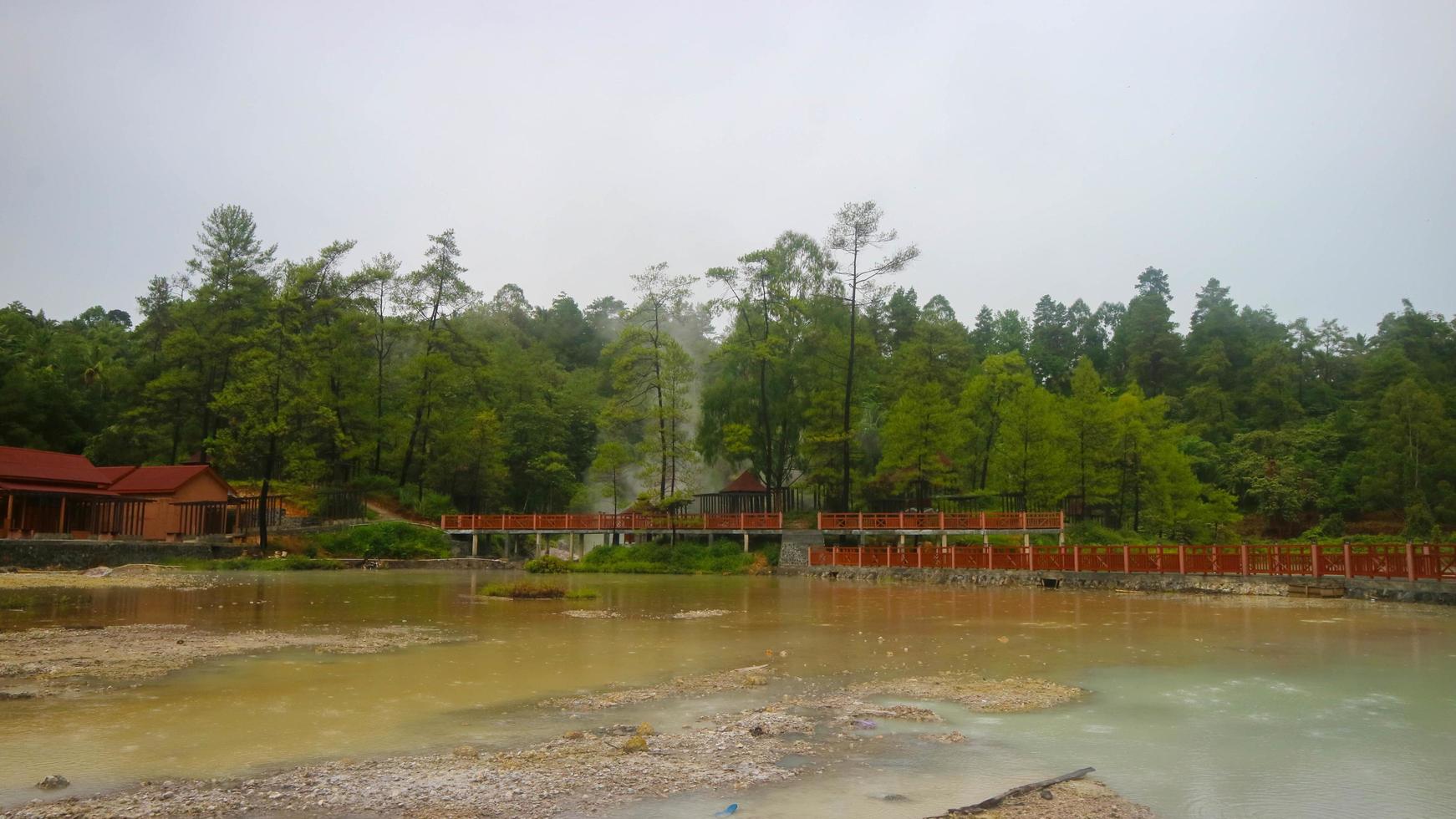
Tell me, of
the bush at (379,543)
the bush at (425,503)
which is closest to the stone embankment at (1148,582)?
the bush at (379,543)

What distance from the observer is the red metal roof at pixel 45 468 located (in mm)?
33094

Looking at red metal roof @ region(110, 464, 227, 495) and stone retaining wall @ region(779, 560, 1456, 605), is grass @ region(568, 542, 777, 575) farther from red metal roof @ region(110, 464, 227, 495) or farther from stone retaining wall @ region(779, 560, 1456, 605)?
red metal roof @ region(110, 464, 227, 495)

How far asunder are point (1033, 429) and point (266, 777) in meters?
36.2

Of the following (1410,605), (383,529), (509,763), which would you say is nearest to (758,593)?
(1410,605)

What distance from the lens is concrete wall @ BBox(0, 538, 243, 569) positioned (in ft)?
97.7

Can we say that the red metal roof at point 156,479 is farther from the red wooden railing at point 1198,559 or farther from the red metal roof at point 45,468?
the red wooden railing at point 1198,559

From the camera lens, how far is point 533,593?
22172 mm

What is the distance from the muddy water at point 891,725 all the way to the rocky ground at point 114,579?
551 centimetres

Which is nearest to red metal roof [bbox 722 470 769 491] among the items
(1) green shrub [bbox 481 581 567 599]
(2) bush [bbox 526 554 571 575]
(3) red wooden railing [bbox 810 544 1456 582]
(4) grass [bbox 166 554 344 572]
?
(3) red wooden railing [bbox 810 544 1456 582]

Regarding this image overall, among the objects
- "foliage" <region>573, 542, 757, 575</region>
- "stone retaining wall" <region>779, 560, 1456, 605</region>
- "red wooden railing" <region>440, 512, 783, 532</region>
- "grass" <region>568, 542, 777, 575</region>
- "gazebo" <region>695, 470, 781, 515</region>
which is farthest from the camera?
"gazebo" <region>695, 470, 781, 515</region>

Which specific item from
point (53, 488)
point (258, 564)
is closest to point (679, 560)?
point (258, 564)

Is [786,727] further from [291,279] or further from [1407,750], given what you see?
[291,279]

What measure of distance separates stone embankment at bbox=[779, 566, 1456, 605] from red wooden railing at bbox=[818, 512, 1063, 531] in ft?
9.52

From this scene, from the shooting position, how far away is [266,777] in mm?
5816
